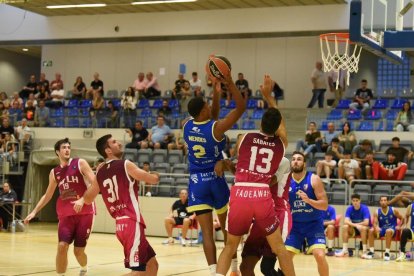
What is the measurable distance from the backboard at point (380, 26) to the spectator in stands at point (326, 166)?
300 inches

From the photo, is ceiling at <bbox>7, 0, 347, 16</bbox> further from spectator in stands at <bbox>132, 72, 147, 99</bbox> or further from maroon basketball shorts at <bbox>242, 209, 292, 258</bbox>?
maroon basketball shorts at <bbox>242, 209, 292, 258</bbox>

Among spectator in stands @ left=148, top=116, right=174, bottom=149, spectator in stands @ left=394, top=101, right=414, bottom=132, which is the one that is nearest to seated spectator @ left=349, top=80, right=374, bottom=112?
spectator in stands @ left=394, top=101, right=414, bottom=132

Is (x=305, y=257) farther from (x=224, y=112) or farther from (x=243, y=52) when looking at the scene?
(x=243, y=52)

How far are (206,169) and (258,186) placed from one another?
0.89m

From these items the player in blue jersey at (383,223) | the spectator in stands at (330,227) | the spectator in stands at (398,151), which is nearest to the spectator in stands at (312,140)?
the spectator in stands at (398,151)

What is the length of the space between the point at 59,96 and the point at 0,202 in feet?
21.2

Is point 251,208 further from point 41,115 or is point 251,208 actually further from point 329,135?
point 41,115

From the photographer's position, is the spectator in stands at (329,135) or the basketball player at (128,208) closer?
the basketball player at (128,208)

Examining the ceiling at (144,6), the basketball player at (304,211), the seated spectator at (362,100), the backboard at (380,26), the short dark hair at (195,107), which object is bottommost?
the basketball player at (304,211)

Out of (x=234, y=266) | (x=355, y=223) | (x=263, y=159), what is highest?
(x=263, y=159)

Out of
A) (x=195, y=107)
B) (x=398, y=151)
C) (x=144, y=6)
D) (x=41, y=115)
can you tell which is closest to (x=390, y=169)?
→ (x=398, y=151)

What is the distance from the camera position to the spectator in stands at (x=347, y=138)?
63.4 ft

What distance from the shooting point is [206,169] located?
26.6ft

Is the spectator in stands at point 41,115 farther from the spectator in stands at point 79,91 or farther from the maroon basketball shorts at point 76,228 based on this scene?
the maroon basketball shorts at point 76,228
